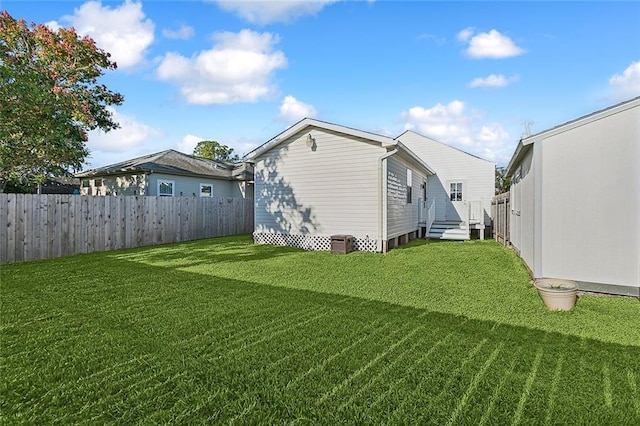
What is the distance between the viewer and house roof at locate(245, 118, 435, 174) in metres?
9.80

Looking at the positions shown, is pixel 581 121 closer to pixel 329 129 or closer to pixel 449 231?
pixel 329 129

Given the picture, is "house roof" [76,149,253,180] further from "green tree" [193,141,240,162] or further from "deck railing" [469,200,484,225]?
"green tree" [193,141,240,162]

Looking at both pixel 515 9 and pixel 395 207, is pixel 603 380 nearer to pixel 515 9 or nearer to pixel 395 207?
pixel 395 207

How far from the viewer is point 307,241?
11.2 metres

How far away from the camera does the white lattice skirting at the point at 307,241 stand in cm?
1025

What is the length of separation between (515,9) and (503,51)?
2.54 metres

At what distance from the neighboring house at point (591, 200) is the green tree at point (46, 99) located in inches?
475

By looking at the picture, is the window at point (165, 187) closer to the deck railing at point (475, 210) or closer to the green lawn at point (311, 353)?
the green lawn at point (311, 353)

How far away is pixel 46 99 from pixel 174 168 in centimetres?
746

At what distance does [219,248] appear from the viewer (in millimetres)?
11078

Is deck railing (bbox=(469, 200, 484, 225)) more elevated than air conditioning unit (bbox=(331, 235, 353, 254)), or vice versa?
deck railing (bbox=(469, 200, 484, 225))

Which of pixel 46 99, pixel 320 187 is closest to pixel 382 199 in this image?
pixel 320 187

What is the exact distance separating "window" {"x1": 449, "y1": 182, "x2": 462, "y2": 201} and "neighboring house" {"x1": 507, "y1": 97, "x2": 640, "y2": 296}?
11572 millimetres

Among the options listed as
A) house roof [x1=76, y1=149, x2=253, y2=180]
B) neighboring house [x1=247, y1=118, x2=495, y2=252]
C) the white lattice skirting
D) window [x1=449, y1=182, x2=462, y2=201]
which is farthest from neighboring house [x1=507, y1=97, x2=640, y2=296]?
house roof [x1=76, y1=149, x2=253, y2=180]
